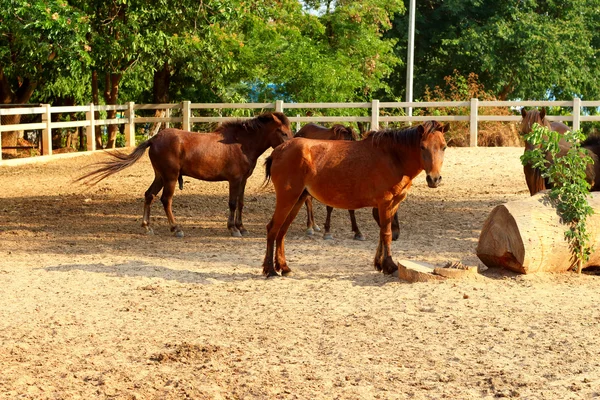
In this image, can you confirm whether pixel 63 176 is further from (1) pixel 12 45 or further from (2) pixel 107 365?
(2) pixel 107 365

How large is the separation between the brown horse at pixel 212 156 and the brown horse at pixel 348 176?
2.98 metres

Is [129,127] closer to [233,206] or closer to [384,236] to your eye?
[233,206]

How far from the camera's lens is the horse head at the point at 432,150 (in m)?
8.66

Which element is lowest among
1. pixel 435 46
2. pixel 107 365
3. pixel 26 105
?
pixel 107 365

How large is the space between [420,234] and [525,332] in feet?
17.0

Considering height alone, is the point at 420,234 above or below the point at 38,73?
below

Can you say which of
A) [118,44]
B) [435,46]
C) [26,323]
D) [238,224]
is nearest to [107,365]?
[26,323]

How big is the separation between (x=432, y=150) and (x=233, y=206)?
13.1 feet

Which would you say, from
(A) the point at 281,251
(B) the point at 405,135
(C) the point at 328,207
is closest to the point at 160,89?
(C) the point at 328,207

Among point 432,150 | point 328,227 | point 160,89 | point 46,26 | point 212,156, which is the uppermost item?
point 46,26

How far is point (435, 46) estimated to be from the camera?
39375 mm

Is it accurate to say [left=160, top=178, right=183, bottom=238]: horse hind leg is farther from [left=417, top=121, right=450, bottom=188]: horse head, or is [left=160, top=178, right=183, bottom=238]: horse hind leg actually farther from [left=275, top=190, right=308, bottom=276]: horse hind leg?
[left=417, top=121, right=450, bottom=188]: horse head

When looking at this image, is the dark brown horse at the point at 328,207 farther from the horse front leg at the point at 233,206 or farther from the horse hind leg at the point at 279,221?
the horse hind leg at the point at 279,221

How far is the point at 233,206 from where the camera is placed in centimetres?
1199
